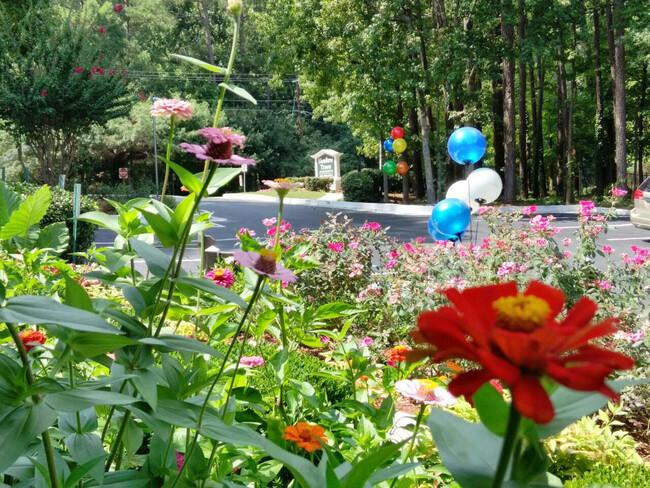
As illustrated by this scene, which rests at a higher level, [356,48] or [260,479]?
[356,48]

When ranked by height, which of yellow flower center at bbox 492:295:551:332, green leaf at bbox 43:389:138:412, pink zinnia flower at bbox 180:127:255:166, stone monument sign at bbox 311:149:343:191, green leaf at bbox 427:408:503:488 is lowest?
green leaf at bbox 43:389:138:412

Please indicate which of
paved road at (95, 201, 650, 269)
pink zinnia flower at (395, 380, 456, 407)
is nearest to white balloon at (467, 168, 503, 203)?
paved road at (95, 201, 650, 269)

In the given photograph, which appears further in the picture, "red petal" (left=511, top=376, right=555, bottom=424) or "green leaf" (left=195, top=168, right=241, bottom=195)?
"green leaf" (left=195, top=168, right=241, bottom=195)

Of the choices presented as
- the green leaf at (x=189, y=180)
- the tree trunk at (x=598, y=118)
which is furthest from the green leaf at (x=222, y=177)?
the tree trunk at (x=598, y=118)

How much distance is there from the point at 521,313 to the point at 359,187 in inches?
917

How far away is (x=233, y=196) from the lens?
3228 cm

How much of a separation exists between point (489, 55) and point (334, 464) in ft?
57.3

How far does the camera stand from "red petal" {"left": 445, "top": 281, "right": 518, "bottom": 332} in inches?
18.0

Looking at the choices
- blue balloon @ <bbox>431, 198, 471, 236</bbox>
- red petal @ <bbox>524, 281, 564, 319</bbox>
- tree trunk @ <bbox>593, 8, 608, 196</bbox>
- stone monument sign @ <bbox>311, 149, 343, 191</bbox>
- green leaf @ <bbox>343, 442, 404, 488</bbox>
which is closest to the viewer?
red petal @ <bbox>524, 281, 564, 319</bbox>

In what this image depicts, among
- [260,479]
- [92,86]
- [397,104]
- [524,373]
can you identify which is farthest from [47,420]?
[397,104]

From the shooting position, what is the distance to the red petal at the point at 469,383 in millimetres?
416

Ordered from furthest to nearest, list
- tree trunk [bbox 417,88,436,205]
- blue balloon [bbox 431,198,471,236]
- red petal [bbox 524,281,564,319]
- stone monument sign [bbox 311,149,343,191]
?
stone monument sign [bbox 311,149,343,191] < tree trunk [bbox 417,88,436,205] < blue balloon [bbox 431,198,471,236] < red petal [bbox 524,281,564,319]

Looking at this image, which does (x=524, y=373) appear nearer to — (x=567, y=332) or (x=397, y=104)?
(x=567, y=332)

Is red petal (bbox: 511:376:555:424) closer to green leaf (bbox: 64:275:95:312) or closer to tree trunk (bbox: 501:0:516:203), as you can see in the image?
green leaf (bbox: 64:275:95:312)
